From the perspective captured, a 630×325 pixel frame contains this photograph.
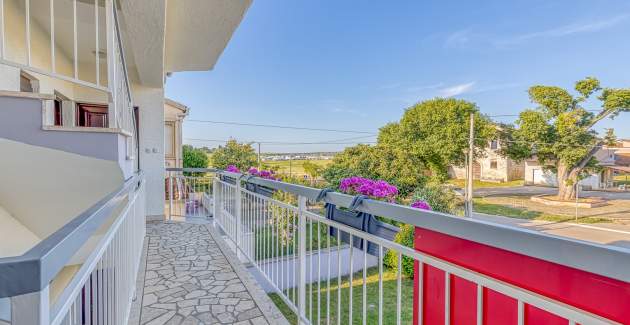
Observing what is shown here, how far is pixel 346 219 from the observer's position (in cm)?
148

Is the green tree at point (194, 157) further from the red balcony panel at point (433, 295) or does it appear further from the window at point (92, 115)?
the red balcony panel at point (433, 295)

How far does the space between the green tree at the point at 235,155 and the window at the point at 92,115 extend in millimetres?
8644

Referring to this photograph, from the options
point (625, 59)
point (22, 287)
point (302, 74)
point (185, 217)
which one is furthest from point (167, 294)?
point (625, 59)

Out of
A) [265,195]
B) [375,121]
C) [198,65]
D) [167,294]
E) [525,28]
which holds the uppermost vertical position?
[525,28]

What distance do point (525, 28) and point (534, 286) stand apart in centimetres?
2414

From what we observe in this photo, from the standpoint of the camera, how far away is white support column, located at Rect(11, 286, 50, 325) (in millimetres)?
485

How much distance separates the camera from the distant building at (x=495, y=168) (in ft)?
71.5

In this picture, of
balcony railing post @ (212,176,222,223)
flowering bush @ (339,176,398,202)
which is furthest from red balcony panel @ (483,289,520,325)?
balcony railing post @ (212,176,222,223)

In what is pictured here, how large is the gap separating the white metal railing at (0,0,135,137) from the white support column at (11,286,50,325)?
1.81 m

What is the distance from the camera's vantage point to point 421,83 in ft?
82.0

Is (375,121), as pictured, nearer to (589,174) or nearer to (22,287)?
(589,174)

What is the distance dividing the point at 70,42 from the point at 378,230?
553 cm

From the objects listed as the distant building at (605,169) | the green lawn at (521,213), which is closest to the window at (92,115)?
the green lawn at (521,213)

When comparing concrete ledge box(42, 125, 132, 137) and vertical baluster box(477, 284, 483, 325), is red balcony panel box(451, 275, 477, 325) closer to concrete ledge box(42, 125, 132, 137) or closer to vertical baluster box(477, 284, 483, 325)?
vertical baluster box(477, 284, 483, 325)
